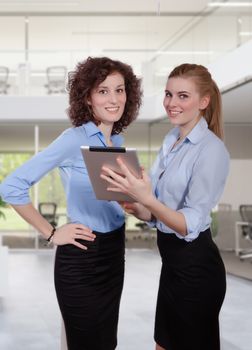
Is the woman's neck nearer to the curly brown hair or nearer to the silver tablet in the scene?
the curly brown hair

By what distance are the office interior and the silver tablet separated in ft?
3.96

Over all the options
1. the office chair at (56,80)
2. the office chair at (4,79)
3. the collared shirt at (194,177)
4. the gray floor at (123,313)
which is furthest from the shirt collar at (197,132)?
the office chair at (4,79)

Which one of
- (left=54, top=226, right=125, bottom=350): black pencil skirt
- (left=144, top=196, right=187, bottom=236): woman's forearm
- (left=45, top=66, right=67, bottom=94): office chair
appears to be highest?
(left=45, top=66, right=67, bottom=94): office chair

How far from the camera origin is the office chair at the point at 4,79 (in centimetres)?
1468

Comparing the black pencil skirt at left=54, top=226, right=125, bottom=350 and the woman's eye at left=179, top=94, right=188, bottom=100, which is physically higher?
the woman's eye at left=179, top=94, right=188, bottom=100

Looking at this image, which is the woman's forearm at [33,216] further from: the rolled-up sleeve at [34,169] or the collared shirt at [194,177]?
the collared shirt at [194,177]

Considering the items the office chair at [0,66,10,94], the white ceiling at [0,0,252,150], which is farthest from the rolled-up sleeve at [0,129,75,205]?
the office chair at [0,66,10,94]

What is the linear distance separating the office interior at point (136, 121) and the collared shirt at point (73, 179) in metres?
0.94

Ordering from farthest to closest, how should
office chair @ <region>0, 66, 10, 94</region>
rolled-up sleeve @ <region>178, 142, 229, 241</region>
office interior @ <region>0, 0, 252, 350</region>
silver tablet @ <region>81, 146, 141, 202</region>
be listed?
office chair @ <region>0, 66, 10, 94</region> < office interior @ <region>0, 0, 252, 350</region> < rolled-up sleeve @ <region>178, 142, 229, 241</region> < silver tablet @ <region>81, 146, 141, 202</region>

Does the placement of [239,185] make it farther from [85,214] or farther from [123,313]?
[85,214]

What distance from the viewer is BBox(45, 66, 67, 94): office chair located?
14734mm
